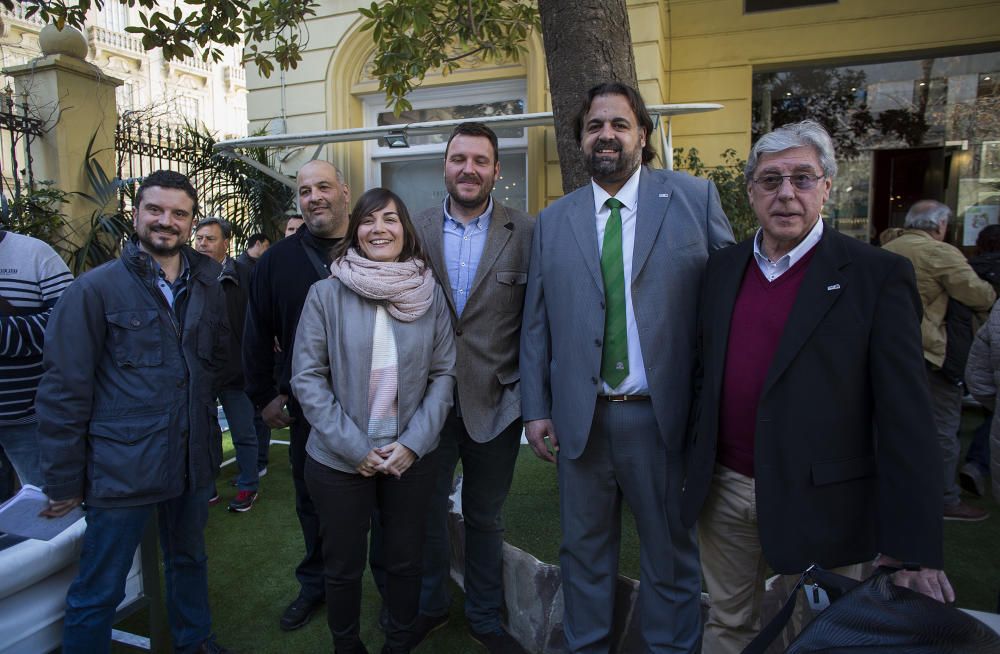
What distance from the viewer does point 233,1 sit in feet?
14.1

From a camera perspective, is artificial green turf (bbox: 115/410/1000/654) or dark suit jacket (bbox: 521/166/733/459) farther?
artificial green turf (bbox: 115/410/1000/654)

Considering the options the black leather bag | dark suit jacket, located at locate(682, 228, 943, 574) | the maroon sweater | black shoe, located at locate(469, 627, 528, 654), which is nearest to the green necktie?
the maroon sweater

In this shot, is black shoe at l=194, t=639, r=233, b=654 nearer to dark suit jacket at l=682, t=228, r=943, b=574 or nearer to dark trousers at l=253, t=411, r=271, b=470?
dark suit jacket at l=682, t=228, r=943, b=574

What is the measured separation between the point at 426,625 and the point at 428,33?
15.6 feet

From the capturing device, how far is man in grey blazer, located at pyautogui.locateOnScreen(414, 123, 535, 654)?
259 centimetres

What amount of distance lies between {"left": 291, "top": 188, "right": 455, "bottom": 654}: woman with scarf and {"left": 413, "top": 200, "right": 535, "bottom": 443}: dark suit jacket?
14 cm

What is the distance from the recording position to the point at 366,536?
7.99 ft

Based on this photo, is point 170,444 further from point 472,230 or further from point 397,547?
point 472,230

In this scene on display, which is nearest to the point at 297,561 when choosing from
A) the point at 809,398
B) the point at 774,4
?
the point at 809,398

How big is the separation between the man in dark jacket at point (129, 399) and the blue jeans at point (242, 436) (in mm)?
2016

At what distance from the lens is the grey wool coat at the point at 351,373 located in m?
2.30

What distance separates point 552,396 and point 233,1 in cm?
374

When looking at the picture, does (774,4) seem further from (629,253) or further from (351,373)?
(351,373)

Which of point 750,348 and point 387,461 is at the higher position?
point 750,348
